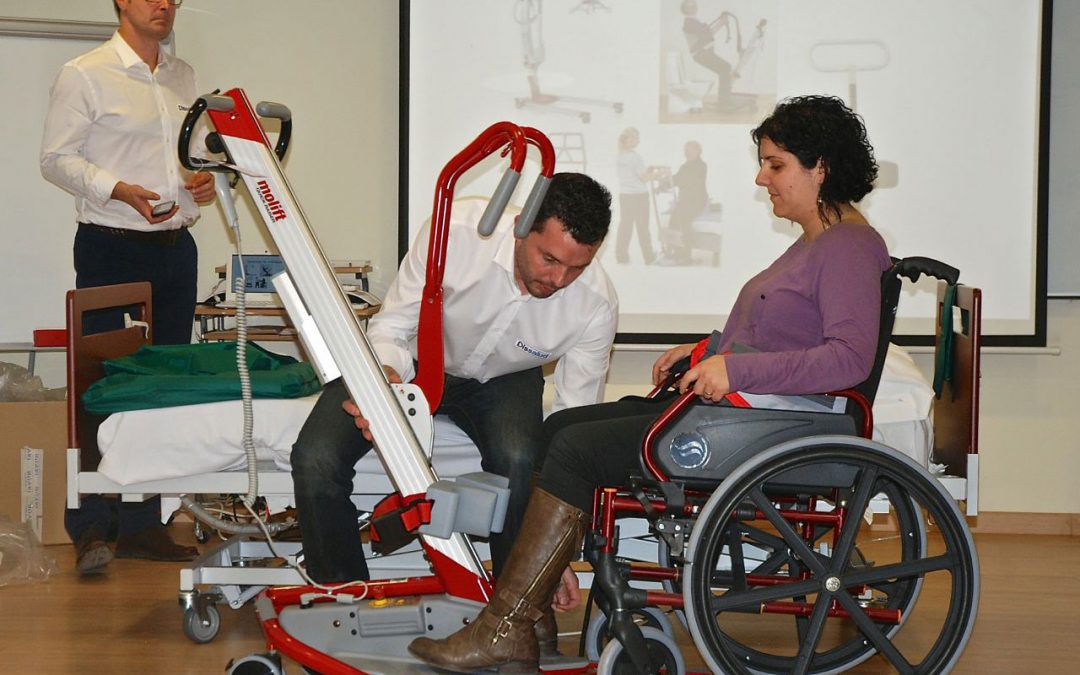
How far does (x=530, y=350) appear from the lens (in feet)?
8.54

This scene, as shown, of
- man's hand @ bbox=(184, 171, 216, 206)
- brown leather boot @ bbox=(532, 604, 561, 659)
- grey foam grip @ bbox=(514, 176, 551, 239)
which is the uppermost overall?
man's hand @ bbox=(184, 171, 216, 206)

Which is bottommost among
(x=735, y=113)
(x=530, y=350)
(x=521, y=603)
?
(x=521, y=603)

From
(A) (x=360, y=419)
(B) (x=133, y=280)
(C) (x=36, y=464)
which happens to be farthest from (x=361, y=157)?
(A) (x=360, y=419)

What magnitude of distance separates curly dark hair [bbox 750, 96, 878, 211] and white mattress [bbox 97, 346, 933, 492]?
0.57 metres

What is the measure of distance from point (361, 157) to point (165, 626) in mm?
1823

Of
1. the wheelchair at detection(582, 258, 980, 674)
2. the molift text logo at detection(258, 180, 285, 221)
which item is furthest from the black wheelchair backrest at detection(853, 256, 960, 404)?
the molift text logo at detection(258, 180, 285, 221)

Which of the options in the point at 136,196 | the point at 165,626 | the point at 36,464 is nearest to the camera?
the point at 165,626

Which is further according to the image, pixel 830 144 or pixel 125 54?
pixel 125 54

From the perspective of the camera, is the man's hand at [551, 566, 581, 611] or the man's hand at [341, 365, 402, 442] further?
the man's hand at [551, 566, 581, 611]

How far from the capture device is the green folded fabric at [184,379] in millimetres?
2572

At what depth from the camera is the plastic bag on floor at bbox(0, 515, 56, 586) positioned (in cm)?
315

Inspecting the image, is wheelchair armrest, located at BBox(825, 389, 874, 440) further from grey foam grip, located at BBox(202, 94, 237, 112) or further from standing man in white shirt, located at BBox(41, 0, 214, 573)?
standing man in white shirt, located at BBox(41, 0, 214, 573)

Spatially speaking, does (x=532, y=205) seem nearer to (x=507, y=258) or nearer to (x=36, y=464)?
(x=507, y=258)

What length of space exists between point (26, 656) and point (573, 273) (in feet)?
4.69
